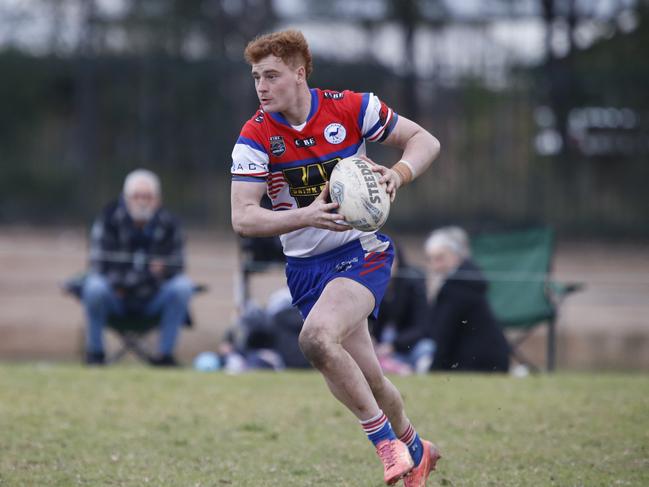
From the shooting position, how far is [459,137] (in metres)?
19.7

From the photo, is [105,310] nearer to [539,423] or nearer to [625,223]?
[539,423]

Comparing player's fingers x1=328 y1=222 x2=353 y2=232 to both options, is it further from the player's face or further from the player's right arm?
the player's face

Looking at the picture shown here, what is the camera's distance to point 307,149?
16.3 ft

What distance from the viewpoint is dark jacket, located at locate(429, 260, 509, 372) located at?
347 inches

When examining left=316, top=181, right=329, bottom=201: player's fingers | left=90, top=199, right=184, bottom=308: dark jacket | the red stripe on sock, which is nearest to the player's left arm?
left=316, top=181, right=329, bottom=201: player's fingers

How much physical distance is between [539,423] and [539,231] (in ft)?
15.0

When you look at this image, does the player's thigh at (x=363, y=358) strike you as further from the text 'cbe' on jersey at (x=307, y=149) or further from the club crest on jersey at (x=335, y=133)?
the club crest on jersey at (x=335, y=133)

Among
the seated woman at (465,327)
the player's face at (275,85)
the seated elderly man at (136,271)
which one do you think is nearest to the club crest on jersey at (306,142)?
the player's face at (275,85)

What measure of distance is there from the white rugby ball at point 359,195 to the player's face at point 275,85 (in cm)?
48

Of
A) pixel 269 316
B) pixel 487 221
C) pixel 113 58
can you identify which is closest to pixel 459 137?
pixel 487 221

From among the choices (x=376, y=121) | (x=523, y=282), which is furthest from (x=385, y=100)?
(x=376, y=121)

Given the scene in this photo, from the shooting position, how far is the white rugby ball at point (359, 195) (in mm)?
4578

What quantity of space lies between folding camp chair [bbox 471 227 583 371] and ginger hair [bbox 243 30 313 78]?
5.61m

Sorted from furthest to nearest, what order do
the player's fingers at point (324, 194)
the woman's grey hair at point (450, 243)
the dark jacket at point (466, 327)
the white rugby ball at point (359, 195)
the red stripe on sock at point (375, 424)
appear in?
1. the woman's grey hair at point (450, 243)
2. the dark jacket at point (466, 327)
3. the red stripe on sock at point (375, 424)
4. the player's fingers at point (324, 194)
5. the white rugby ball at point (359, 195)
